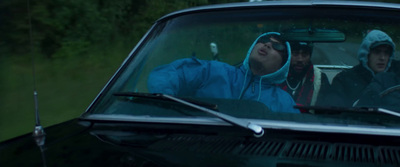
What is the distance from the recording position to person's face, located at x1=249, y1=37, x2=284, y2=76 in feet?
7.97

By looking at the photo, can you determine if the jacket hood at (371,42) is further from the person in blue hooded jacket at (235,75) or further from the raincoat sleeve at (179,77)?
the raincoat sleeve at (179,77)

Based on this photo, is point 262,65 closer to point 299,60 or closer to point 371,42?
point 299,60

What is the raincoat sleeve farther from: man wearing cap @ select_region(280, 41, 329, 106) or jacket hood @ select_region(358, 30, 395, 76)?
jacket hood @ select_region(358, 30, 395, 76)

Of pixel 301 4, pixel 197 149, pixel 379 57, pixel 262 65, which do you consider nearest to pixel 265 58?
pixel 262 65

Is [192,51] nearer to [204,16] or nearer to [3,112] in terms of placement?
[204,16]

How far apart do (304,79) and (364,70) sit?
1.08ft

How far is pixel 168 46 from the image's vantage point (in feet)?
8.21

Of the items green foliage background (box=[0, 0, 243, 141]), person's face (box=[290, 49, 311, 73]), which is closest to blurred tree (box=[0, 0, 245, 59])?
green foliage background (box=[0, 0, 243, 141])

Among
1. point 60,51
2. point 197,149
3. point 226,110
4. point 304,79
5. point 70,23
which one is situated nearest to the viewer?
point 197,149

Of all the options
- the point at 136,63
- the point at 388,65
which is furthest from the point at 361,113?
the point at 136,63

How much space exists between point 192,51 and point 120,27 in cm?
893

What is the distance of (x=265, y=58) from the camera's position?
98.0 inches

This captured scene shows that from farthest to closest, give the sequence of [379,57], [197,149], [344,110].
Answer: [379,57] < [344,110] < [197,149]

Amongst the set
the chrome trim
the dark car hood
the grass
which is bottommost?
the grass
